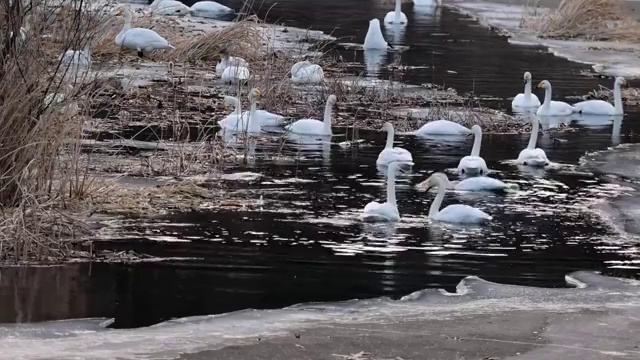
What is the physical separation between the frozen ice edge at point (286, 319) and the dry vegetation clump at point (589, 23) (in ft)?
72.1

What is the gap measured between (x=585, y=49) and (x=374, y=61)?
219 inches

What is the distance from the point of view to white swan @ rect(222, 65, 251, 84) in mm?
19820

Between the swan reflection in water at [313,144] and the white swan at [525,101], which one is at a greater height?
the white swan at [525,101]

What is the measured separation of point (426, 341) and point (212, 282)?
2.06 metres

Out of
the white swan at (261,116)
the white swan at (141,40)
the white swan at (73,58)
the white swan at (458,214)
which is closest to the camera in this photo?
the white swan at (73,58)

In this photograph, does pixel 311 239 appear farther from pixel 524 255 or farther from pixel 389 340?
pixel 389 340

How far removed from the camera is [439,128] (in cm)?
1761

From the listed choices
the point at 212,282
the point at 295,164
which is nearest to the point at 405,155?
the point at 295,164

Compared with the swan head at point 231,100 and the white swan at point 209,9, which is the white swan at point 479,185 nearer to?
the swan head at point 231,100

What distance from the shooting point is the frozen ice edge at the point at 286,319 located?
7789mm

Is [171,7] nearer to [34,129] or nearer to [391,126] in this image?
[391,126]

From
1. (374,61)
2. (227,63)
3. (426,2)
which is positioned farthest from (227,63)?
A: (426,2)

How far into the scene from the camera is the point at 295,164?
1523 centimetres

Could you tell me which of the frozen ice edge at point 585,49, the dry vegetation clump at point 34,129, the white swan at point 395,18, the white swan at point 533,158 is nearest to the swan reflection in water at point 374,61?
the frozen ice edge at point 585,49
